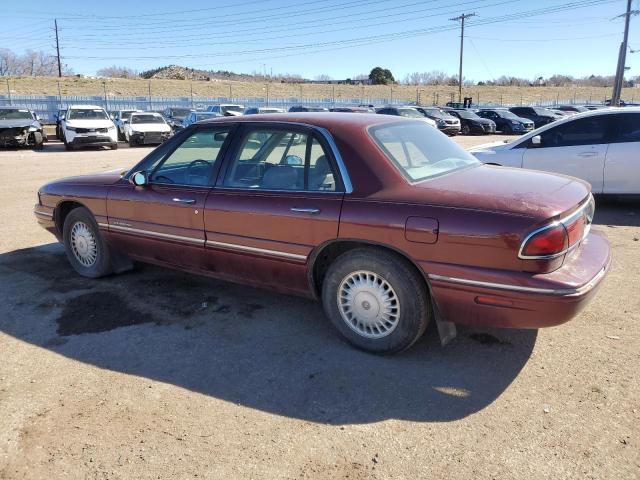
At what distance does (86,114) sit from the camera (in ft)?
71.7

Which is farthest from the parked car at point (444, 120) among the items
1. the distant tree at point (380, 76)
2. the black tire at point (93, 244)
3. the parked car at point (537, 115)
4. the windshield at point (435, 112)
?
the distant tree at point (380, 76)

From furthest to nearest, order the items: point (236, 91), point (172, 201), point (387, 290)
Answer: point (236, 91) → point (172, 201) → point (387, 290)

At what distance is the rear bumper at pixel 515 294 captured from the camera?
2.97 m

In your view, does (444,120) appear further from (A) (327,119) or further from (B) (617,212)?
(A) (327,119)

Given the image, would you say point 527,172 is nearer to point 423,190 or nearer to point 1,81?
point 423,190

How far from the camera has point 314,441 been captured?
275 cm

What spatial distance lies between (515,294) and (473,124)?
2915cm

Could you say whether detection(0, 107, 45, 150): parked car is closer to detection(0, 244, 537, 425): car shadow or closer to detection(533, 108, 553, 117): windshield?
detection(0, 244, 537, 425): car shadow

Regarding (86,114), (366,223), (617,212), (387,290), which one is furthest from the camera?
(86,114)

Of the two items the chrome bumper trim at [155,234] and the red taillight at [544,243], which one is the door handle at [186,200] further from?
the red taillight at [544,243]

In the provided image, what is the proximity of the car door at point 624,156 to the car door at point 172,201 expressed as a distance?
611cm

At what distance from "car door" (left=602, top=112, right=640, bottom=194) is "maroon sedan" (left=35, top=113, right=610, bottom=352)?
14.9ft

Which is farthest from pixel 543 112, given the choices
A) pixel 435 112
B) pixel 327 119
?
pixel 327 119

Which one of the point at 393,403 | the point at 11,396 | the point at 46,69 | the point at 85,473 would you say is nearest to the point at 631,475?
the point at 393,403
